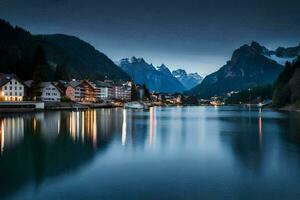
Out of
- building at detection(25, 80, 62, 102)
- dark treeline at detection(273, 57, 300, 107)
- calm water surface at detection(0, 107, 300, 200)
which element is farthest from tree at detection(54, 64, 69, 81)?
calm water surface at detection(0, 107, 300, 200)

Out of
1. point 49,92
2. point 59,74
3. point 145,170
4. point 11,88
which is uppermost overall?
point 59,74

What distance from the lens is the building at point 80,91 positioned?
445 ft

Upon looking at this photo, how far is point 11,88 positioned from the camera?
3723 inches

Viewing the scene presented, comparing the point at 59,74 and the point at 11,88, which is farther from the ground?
the point at 59,74

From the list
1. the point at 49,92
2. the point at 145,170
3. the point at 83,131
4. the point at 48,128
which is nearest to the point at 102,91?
the point at 49,92

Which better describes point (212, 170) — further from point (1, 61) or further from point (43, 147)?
point (1, 61)

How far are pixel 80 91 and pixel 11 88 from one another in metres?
50.0

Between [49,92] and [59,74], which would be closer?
[49,92]

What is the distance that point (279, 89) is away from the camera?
116625 mm

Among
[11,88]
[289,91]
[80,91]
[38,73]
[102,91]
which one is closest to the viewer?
[11,88]

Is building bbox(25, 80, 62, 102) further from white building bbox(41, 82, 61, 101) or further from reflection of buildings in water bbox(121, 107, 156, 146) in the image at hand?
reflection of buildings in water bbox(121, 107, 156, 146)

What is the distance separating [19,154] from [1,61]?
10915cm

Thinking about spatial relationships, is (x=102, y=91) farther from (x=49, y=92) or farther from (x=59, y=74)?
(x=49, y=92)

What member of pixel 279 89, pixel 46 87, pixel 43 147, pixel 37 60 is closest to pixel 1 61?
pixel 37 60
